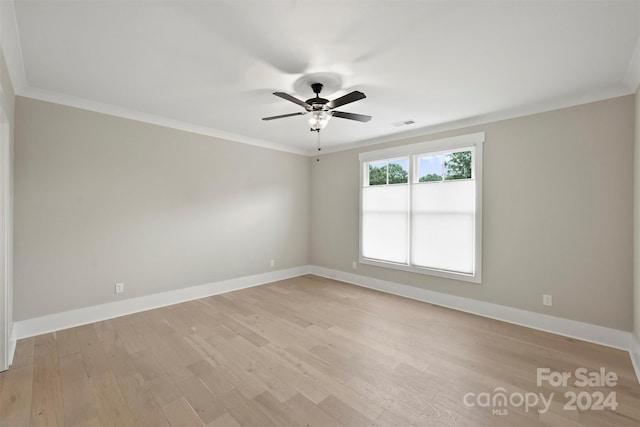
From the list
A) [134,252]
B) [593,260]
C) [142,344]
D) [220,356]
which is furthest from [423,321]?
[134,252]

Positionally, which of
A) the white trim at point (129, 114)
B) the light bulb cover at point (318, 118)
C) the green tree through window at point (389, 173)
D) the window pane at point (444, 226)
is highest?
the white trim at point (129, 114)

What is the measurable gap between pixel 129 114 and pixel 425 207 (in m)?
4.44

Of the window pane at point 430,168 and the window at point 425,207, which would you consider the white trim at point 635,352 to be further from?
the window pane at point 430,168

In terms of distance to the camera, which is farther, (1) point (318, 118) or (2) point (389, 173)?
(2) point (389, 173)

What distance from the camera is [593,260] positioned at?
3.00m

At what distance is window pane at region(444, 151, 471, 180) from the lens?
4.00 m

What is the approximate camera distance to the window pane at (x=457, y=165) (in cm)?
400

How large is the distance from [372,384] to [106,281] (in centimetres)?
345

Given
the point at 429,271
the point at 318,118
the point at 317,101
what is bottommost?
the point at 429,271

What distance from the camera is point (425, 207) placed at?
435cm

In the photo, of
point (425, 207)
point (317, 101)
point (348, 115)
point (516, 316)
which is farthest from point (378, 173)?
point (516, 316)

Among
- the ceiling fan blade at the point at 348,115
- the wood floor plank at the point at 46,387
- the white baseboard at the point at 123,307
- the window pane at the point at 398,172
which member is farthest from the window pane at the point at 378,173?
the wood floor plank at the point at 46,387

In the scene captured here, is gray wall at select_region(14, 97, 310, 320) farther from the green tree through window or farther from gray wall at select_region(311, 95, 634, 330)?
gray wall at select_region(311, 95, 634, 330)

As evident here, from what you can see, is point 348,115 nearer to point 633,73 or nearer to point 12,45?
point 633,73
